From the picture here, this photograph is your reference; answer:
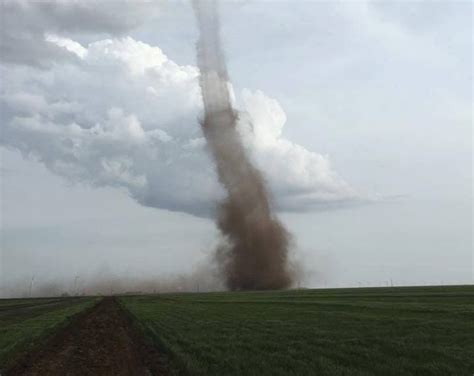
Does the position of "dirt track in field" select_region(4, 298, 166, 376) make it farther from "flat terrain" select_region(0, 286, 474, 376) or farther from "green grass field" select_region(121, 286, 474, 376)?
"green grass field" select_region(121, 286, 474, 376)

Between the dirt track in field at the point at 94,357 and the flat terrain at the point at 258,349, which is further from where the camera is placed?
the dirt track in field at the point at 94,357

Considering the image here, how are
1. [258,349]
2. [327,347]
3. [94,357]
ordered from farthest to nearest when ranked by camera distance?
[94,357] < [258,349] < [327,347]

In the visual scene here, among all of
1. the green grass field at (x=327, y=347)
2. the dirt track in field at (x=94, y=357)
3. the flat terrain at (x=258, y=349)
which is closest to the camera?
the green grass field at (x=327, y=347)

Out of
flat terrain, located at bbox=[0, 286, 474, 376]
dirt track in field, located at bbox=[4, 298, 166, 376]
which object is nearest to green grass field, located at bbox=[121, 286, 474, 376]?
flat terrain, located at bbox=[0, 286, 474, 376]

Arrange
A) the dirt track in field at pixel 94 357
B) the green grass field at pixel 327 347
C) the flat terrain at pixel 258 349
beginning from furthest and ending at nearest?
the dirt track in field at pixel 94 357 < the flat terrain at pixel 258 349 < the green grass field at pixel 327 347

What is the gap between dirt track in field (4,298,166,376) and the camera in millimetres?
22656

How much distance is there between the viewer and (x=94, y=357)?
26734 millimetres

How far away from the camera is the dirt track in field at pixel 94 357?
2266 cm

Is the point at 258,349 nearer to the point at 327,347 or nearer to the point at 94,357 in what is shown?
the point at 327,347

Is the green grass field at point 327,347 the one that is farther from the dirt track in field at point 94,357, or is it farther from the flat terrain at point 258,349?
the dirt track in field at point 94,357

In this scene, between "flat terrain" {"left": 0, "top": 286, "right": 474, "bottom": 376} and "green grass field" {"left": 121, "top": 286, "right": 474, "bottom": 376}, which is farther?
"flat terrain" {"left": 0, "top": 286, "right": 474, "bottom": 376}

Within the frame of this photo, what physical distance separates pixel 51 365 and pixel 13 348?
6555 millimetres

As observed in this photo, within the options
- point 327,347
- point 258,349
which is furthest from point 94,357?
point 327,347

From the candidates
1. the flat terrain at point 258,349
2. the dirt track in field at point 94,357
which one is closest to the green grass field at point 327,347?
the flat terrain at point 258,349
